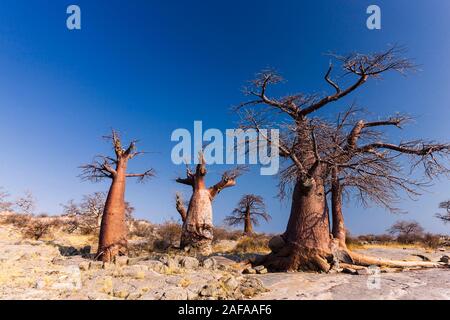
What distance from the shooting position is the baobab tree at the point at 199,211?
10.7m

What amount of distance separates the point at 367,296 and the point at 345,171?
11.3ft

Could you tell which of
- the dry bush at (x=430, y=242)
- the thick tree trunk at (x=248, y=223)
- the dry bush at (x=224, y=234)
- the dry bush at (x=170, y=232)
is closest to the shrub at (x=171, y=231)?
the dry bush at (x=170, y=232)

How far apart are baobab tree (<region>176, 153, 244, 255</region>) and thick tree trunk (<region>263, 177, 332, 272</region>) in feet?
13.2

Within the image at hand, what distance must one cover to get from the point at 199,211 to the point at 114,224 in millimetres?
3210

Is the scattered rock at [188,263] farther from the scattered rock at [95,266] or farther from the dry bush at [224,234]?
the dry bush at [224,234]

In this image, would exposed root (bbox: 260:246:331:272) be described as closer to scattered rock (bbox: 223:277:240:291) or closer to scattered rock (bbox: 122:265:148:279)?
scattered rock (bbox: 223:277:240:291)

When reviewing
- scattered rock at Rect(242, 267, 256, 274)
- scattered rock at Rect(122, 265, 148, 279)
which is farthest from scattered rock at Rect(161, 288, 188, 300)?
scattered rock at Rect(242, 267, 256, 274)

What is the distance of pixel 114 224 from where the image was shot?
8.52 meters

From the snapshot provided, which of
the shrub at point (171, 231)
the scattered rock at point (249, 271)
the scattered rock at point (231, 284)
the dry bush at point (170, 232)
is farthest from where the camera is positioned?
the shrub at point (171, 231)

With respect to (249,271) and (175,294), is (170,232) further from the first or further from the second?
(175,294)

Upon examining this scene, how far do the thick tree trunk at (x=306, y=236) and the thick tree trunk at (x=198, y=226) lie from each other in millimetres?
4011

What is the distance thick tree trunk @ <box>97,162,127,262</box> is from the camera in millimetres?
8258

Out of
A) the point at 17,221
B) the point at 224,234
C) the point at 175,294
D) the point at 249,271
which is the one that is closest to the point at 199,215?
the point at 249,271
